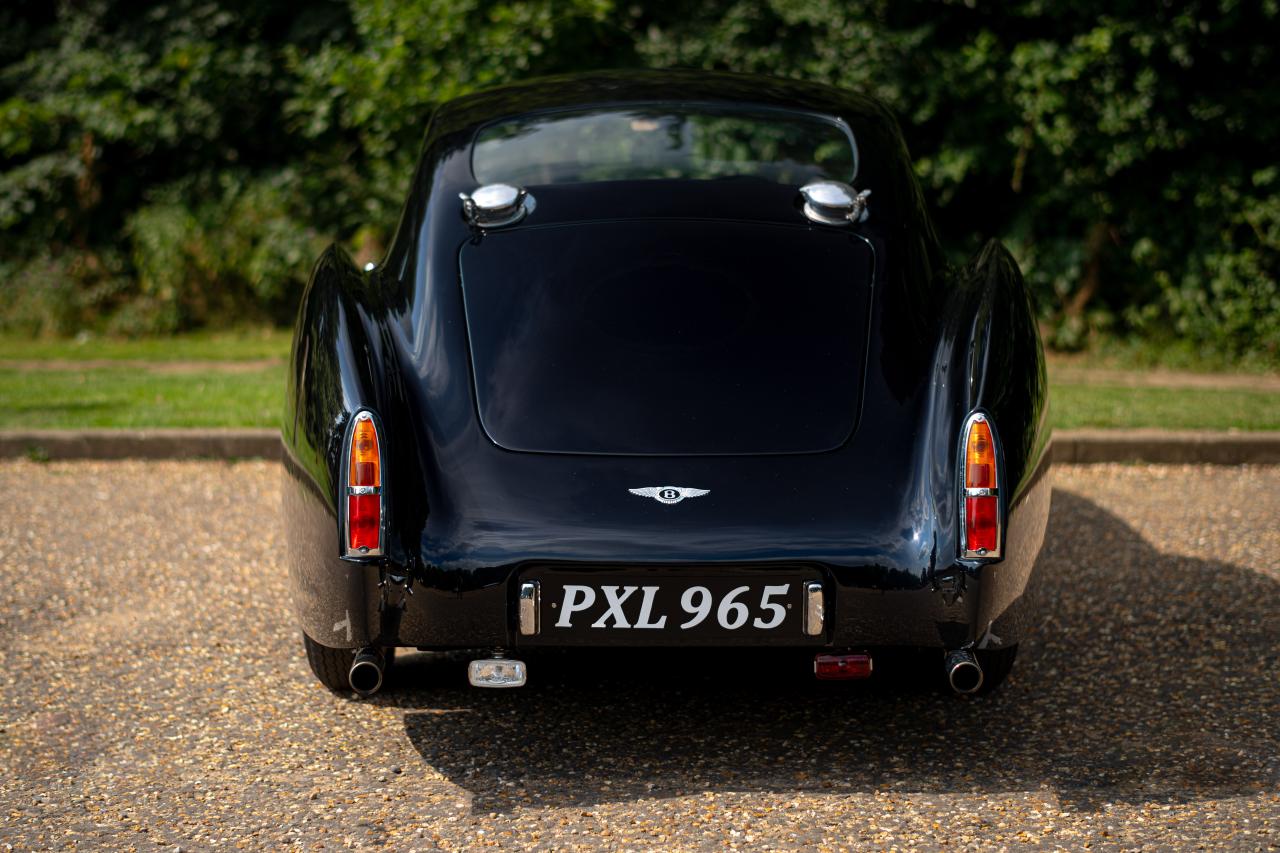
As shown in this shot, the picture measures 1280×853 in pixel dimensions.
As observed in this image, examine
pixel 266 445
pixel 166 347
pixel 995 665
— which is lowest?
pixel 166 347

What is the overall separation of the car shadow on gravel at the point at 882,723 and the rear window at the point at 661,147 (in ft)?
4.11

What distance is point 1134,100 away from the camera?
29.3 ft

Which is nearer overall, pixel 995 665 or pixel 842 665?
pixel 842 665


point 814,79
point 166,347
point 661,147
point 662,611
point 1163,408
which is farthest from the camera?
point 166,347

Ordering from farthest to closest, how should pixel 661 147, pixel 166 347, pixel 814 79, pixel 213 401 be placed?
pixel 166 347 < pixel 814 79 < pixel 213 401 < pixel 661 147

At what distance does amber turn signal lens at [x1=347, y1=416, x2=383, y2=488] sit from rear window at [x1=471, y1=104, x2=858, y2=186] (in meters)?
0.95

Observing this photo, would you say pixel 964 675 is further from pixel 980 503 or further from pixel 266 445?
pixel 266 445

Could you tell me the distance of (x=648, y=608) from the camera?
2881 millimetres

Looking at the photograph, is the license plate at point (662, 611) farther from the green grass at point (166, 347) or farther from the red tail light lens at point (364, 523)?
the green grass at point (166, 347)

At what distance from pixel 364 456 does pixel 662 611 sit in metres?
0.71

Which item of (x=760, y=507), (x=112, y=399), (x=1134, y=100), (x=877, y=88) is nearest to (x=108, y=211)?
(x=112, y=399)

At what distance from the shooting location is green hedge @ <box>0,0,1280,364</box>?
356 inches

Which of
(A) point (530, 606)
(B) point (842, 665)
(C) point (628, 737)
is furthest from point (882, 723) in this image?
(A) point (530, 606)

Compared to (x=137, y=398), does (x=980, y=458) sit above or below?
above
